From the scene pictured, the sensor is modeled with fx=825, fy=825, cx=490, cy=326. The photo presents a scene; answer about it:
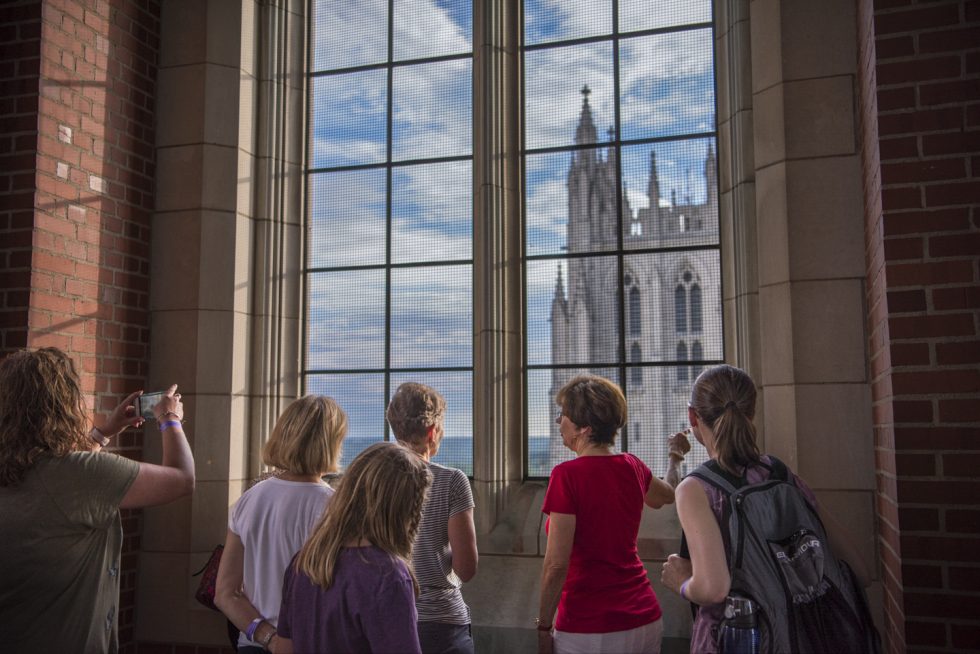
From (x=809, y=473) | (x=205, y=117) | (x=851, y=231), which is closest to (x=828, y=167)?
(x=851, y=231)

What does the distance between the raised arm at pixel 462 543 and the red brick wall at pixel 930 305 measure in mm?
1333

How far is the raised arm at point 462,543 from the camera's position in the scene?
2379 mm

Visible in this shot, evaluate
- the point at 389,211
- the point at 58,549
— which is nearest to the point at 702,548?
the point at 58,549

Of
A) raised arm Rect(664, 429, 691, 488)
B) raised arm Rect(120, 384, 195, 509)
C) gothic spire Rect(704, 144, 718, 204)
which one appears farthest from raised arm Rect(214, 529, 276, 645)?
gothic spire Rect(704, 144, 718, 204)

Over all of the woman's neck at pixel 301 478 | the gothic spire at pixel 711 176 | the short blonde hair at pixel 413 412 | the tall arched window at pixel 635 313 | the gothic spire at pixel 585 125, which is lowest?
the woman's neck at pixel 301 478

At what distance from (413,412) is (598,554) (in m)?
0.67

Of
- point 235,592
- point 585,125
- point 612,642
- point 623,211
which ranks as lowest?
point 612,642

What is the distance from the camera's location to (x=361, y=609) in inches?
66.9

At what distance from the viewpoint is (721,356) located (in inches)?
155

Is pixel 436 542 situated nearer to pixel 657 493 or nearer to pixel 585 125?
pixel 657 493

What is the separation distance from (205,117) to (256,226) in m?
0.61

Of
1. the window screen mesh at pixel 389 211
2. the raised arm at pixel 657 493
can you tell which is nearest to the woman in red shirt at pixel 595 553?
the raised arm at pixel 657 493

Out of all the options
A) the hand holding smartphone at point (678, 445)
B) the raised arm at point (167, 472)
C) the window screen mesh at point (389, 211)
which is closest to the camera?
the raised arm at point (167, 472)

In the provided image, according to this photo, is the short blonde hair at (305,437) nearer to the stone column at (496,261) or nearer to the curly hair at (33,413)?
the curly hair at (33,413)
